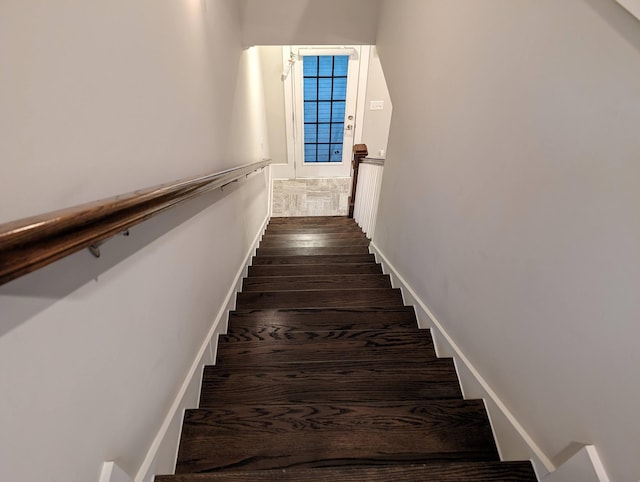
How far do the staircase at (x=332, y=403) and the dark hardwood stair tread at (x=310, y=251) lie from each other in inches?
30.0

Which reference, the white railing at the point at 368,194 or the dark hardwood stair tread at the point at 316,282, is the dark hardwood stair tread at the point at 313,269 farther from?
the white railing at the point at 368,194

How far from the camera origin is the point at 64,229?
A: 412 millimetres

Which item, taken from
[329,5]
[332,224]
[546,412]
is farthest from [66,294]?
[332,224]

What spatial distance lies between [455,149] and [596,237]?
0.71m

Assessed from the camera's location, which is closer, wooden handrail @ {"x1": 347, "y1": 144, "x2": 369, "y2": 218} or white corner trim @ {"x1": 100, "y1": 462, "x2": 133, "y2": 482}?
white corner trim @ {"x1": 100, "y1": 462, "x2": 133, "y2": 482}

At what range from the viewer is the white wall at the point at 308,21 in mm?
2221

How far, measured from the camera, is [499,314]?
1006mm

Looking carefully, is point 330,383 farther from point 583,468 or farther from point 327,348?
point 583,468

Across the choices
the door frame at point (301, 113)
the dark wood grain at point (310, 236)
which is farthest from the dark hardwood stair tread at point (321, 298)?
the door frame at point (301, 113)

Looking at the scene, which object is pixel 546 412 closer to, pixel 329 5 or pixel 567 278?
pixel 567 278

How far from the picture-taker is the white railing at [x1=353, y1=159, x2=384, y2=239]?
8.86ft

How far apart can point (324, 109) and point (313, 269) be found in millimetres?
3728

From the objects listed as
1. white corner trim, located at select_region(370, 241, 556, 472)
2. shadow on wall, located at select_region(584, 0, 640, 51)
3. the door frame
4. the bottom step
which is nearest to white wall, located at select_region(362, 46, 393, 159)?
the door frame

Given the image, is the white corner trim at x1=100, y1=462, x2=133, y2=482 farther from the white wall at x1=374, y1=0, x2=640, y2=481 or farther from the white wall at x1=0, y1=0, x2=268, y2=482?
the white wall at x1=374, y1=0, x2=640, y2=481
